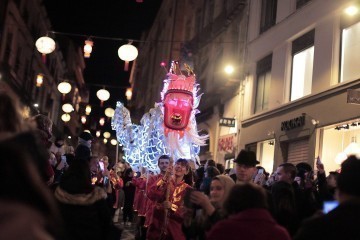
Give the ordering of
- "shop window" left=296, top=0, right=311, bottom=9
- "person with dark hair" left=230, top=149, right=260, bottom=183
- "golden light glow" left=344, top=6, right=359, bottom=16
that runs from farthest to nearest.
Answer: "shop window" left=296, top=0, right=311, bottom=9 → "golden light glow" left=344, top=6, right=359, bottom=16 → "person with dark hair" left=230, top=149, right=260, bottom=183

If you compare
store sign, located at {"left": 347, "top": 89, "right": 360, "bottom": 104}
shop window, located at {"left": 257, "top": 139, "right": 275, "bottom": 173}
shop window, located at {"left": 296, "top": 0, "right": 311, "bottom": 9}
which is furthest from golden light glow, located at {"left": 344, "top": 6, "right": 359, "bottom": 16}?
shop window, located at {"left": 257, "top": 139, "right": 275, "bottom": 173}

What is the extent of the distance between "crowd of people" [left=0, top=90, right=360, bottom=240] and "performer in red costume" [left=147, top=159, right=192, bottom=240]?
0.02m

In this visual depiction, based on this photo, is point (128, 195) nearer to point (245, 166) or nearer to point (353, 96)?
point (353, 96)

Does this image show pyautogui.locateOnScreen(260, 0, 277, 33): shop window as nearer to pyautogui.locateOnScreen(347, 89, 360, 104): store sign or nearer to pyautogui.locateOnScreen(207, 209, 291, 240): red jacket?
pyautogui.locateOnScreen(347, 89, 360, 104): store sign

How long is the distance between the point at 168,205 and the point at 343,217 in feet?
16.3

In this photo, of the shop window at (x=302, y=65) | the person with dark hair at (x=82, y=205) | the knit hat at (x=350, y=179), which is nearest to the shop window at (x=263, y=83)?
the shop window at (x=302, y=65)

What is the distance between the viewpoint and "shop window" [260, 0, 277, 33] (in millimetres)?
20266

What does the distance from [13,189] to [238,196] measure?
8.15 ft

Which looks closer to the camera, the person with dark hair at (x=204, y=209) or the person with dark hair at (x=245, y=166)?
the person with dark hair at (x=204, y=209)

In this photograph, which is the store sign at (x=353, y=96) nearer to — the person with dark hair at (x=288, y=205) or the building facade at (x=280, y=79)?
the building facade at (x=280, y=79)

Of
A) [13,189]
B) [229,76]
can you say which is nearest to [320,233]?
[13,189]

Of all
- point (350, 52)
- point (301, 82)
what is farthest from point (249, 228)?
point (301, 82)

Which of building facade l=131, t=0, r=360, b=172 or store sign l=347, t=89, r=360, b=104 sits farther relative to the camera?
building facade l=131, t=0, r=360, b=172

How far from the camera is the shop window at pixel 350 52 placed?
14008mm
